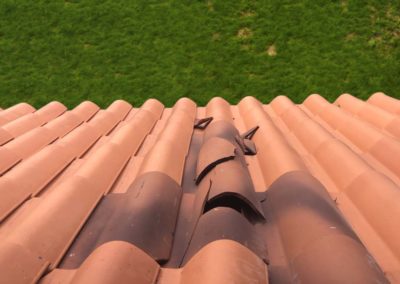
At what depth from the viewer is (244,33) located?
28.8 ft

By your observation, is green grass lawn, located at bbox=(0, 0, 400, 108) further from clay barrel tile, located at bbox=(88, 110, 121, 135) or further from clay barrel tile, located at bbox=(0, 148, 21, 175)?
clay barrel tile, located at bbox=(0, 148, 21, 175)

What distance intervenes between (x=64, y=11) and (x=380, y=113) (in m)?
9.02

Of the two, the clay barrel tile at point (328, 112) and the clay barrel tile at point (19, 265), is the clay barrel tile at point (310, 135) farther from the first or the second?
the clay barrel tile at point (19, 265)

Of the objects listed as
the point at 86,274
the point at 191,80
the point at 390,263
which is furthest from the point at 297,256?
the point at 191,80

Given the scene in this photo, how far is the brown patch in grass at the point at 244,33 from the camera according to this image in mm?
8719

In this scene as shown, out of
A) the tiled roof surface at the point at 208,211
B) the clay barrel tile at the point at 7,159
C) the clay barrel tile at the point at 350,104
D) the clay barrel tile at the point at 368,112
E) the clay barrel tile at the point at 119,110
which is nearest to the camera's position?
the tiled roof surface at the point at 208,211

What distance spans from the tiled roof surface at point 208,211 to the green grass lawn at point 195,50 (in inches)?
191

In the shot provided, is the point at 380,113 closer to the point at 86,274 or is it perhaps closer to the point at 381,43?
the point at 86,274

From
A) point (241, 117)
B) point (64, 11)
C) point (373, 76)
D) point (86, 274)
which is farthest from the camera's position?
point (64, 11)

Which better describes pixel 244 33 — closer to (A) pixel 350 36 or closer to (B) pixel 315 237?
(A) pixel 350 36

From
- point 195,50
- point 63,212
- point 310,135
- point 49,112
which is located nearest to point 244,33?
point 195,50

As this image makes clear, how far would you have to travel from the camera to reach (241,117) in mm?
3934

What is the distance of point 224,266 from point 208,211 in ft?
1.36

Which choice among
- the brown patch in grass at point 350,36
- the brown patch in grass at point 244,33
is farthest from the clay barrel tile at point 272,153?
the brown patch in grass at point 350,36
